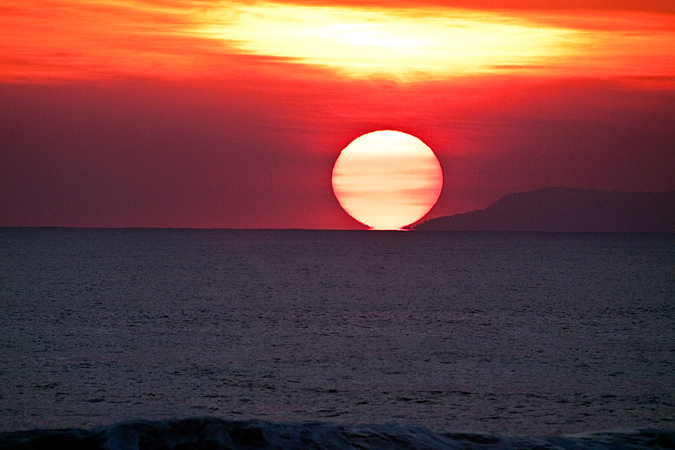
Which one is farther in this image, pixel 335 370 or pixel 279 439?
pixel 335 370

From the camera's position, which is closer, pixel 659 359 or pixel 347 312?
pixel 659 359

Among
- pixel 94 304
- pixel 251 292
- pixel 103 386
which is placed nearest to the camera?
pixel 103 386

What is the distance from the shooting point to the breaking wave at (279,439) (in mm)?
11188

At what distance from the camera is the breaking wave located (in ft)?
36.7

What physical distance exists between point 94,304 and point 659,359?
→ 3204 centimetres

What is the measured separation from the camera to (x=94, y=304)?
146ft

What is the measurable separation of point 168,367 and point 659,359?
1650 centimetres

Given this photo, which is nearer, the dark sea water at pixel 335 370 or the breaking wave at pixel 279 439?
the breaking wave at pixel 279 439

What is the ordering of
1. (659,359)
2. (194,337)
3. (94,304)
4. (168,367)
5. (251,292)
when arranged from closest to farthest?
1. (168,367)
2. (659,359)
3. (194,337)
4. (94,304)
5. (251,292)

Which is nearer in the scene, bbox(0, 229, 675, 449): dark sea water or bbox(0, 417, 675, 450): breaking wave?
bbox(0, 417, 675, 450): breaking wave

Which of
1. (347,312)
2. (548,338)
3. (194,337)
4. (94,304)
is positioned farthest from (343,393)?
(94,304)

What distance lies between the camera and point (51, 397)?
18156 millimetres

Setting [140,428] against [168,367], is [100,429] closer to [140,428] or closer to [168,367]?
[140,428]

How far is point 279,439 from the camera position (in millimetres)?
11664
